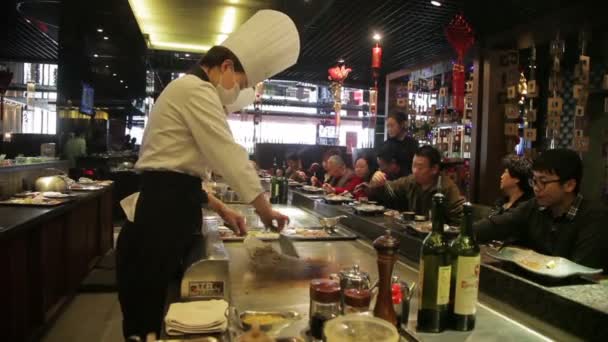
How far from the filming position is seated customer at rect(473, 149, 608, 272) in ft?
6.46

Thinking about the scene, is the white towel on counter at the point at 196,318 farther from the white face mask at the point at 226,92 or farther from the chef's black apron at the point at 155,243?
the white face mask at the point at 226,92

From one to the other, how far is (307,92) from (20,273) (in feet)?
40.7

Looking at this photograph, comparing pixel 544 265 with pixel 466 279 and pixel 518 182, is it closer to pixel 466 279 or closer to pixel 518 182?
pixel 466 279

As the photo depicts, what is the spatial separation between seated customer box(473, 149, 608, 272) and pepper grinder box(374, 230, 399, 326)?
1338 millimetres

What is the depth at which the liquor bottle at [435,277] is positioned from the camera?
1114mm

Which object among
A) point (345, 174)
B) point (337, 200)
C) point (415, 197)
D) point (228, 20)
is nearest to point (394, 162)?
point (345, 174)

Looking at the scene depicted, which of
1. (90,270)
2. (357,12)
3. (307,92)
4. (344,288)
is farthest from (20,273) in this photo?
(307,92)

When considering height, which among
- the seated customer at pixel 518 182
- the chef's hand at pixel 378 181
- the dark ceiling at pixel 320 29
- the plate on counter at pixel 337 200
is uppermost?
the dark ceiling at pixel 320 29

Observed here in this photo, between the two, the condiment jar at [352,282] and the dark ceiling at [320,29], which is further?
the dark ceiling at [320,29]

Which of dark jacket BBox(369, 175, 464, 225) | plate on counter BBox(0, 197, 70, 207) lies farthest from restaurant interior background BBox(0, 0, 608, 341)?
dark jacket BBox(369, 175, 464, 225)

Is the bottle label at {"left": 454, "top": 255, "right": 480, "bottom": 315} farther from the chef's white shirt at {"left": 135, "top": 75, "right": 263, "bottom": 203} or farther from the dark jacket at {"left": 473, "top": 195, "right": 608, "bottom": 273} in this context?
the dark jacket at {"left": 473, "top": 195, "right": 608, "bottom": 273}

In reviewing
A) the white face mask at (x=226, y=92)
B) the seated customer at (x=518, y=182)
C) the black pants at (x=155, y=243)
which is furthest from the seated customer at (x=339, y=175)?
the black pants at (x=155, y=243)

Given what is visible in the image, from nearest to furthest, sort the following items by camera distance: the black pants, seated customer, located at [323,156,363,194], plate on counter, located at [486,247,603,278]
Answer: plate on counter, located at [486,247,603,278] < the black pants < seated customer, located at [323,156,363,194]

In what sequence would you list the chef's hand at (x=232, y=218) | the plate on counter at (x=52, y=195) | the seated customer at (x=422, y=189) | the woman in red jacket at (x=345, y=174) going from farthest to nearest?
the woman in red jacket at (x=345, y=174) → the plate on counter at (x=52, y=195) → the seated customer at (x=422, y=189) → the chef's hand at (x=232, y=218)
